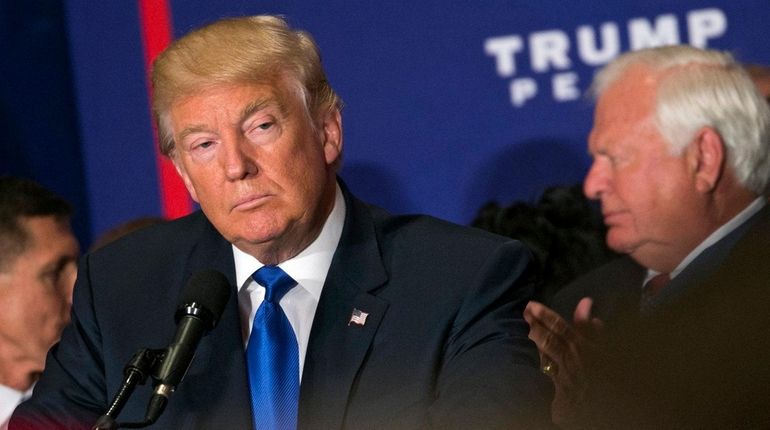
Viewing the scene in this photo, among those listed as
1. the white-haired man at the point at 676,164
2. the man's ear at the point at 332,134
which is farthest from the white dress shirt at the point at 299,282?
the white-haired man at the point at 676,164

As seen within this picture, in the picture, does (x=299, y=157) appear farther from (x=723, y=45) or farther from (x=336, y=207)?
(x=723, y=45)

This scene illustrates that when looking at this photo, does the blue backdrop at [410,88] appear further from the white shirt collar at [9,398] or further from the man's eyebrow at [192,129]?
the man's eyebrow at [192,129]

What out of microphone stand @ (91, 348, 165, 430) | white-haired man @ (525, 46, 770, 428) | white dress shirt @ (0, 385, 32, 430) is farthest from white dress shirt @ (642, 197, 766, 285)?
white dress shirt @ (0, 385, 32, 430)

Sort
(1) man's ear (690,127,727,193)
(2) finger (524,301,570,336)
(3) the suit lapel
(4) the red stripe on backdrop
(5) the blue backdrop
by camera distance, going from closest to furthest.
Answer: (3) the suit lapel < (2) finger (524,301,570,336) < (1) man's ear (690,127,727,193) < (5) the blue backdrop < (4) the red stripe on backdrop

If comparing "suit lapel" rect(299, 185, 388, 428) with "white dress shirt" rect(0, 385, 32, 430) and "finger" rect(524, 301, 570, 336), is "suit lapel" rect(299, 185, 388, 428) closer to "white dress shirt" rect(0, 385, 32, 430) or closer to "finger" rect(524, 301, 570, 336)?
"finger" rect(524, 301, 570, 336)

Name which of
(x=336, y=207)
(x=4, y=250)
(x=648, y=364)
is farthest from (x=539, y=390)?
(x=4, y=250)

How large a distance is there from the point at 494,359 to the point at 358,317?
0.79 ft

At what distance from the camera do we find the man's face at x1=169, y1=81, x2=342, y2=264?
179 cm

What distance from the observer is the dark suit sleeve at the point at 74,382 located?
5.83 ft

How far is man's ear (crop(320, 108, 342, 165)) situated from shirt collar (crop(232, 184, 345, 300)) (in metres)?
0.11

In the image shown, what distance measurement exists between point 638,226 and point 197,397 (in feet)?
4.18

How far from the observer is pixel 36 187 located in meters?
3.03

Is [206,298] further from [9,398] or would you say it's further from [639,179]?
[9,398]

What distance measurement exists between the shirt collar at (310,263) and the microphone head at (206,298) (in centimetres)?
30
